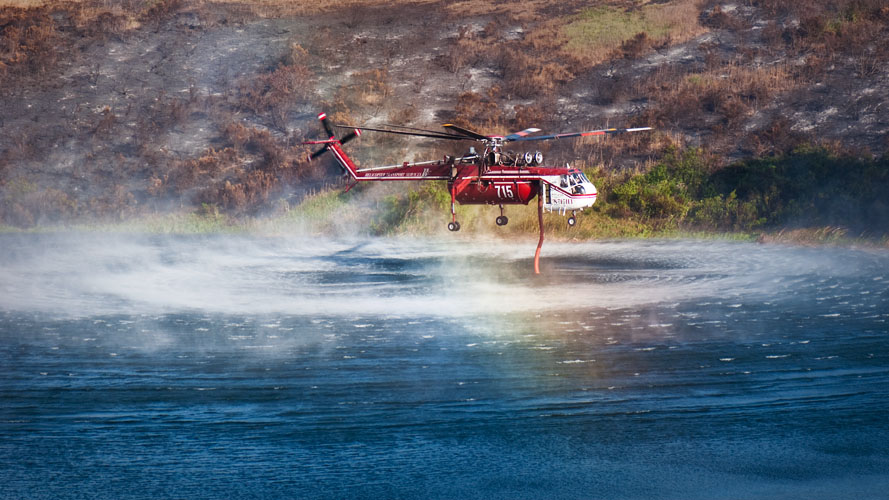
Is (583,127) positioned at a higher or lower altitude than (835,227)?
higher

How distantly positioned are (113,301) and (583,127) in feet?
112

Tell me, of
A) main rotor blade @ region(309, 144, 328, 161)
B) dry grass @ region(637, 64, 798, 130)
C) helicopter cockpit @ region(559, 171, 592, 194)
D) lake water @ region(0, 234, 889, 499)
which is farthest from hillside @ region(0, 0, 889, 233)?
lake water @ region(0, 234, 889, 499)

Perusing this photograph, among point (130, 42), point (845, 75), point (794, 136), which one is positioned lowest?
point (794, 136)

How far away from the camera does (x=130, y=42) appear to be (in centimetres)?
6581

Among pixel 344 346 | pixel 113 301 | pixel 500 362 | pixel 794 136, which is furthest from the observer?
pixel 794 136

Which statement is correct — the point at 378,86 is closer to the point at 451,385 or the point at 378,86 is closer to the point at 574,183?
the point at 574,183

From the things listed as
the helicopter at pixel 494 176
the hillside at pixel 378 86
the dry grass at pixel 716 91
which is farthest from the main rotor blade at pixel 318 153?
the dry grass at pixel 716 91

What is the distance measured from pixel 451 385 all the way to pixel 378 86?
4585 centimetres

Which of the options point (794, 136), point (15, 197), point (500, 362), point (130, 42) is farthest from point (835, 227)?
point (130, 42)

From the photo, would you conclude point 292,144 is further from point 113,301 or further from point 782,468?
point 782,468

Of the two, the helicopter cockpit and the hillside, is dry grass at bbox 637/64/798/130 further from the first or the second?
the helicopter cockpit

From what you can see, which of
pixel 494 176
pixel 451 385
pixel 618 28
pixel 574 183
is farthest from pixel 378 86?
pixel 451 385

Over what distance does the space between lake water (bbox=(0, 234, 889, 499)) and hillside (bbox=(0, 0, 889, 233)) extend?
2255cm

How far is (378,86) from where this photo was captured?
2303 inches
